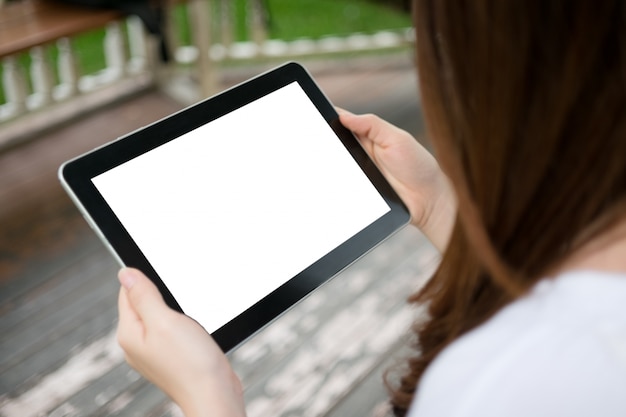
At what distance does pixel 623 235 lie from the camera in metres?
0.46

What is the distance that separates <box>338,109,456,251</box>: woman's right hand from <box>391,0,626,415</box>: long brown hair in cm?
28

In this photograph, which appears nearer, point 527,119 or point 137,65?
point 527,119

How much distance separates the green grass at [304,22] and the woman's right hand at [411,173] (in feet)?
8.87

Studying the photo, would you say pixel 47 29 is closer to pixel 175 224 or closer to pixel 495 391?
pixel 175 224

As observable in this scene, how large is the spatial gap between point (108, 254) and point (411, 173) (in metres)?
1.12

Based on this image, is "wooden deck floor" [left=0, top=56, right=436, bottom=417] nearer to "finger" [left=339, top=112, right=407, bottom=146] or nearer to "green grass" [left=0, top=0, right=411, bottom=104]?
"finger" [left=339, top=112, right=407, bottom=146]

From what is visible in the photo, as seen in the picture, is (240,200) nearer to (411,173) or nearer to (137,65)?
(411,173)

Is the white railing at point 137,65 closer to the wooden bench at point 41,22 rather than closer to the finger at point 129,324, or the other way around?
the wooden bench at point 41,22

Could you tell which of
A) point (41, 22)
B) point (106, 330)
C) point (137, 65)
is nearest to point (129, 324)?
point (106, 330)

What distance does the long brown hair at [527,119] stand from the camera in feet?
1.39

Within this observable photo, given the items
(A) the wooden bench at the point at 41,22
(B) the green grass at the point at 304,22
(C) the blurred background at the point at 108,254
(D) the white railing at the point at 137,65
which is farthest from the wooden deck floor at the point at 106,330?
(B) the green grass at the point at 304,22

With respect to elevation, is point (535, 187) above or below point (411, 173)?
above

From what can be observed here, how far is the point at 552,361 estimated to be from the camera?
0.42 metres

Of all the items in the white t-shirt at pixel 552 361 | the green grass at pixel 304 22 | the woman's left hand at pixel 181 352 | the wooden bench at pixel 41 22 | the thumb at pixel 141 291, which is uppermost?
the white t-shirt at pixel 552 361
